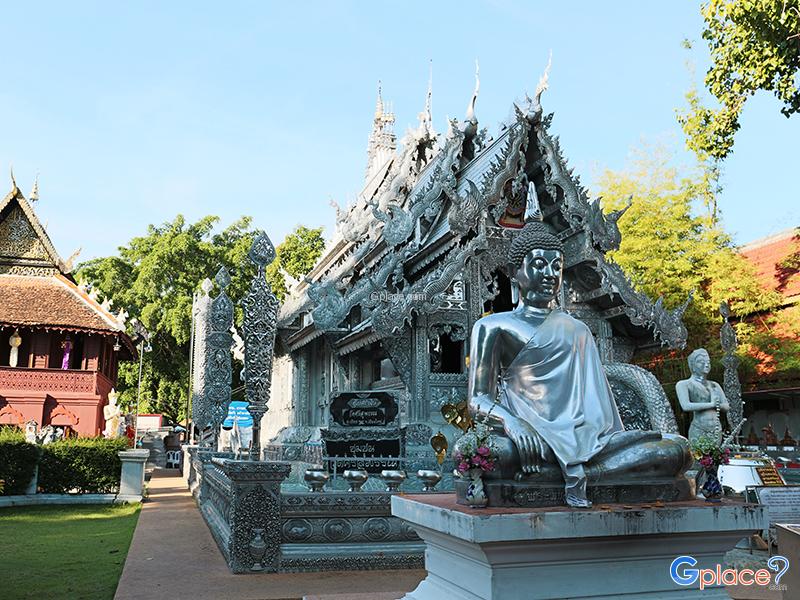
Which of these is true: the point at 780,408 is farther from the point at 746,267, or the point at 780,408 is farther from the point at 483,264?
the point at 483,264


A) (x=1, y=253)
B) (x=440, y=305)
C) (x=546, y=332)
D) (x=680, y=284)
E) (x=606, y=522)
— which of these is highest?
(x=1, y=253)

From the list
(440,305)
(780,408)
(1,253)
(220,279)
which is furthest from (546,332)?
(1,253)

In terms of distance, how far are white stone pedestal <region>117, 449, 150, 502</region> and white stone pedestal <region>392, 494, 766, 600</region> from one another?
12436 mm

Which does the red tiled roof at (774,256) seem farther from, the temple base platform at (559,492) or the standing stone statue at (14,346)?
the standing stone statue at (14,346)

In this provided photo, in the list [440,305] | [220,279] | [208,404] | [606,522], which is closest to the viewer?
[606,522]

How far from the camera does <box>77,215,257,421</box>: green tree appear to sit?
112 ft

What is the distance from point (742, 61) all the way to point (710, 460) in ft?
35.2

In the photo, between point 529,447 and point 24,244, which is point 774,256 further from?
point 24,244

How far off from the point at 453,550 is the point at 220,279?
9989 millimetres

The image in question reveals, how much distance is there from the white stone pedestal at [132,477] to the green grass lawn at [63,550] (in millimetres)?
489

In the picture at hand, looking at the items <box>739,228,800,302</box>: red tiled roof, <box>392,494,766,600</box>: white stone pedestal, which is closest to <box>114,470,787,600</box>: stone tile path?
<box>392,494,766,600</box>: white stone pedestal

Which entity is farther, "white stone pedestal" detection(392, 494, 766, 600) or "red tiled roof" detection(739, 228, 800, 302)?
"red tiled roof" detection(739, 228, 800, 302)

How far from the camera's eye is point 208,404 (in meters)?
15.3

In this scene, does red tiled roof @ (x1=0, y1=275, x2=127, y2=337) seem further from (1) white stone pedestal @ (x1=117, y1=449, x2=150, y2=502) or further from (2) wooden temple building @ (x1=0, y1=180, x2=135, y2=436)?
(1) white stone pedestal @ (x1=117, y1=449, x2=150, y2=502)
